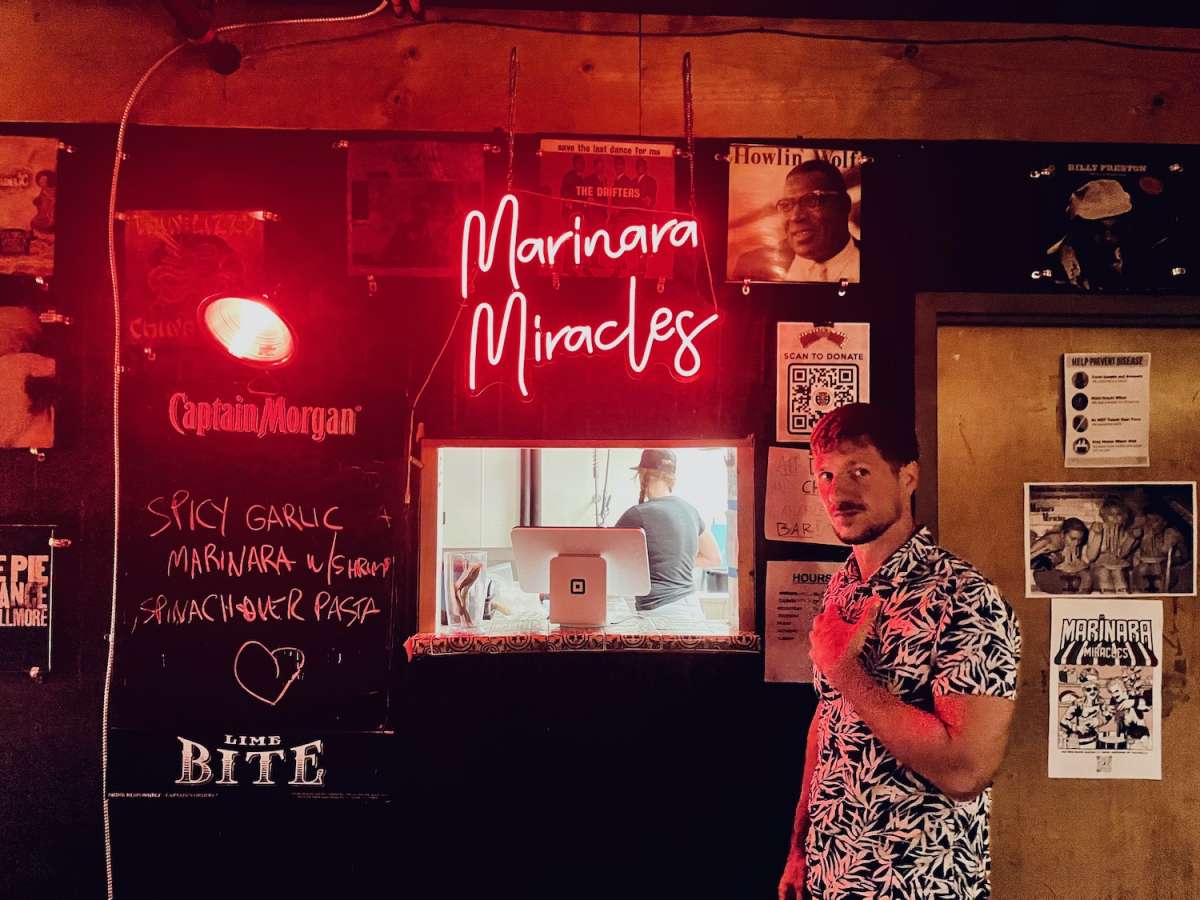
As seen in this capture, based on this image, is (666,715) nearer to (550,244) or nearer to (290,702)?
(290,702)

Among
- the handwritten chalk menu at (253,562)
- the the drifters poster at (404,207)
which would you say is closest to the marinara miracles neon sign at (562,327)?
the the drifters poster at (404,207)

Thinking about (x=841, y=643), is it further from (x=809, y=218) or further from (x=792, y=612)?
(x=809, y=218)

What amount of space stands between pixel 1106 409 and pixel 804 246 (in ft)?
5.15

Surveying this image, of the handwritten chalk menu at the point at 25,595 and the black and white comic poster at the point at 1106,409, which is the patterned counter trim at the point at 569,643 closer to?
the handwritten chalk menu at the point at 25,595

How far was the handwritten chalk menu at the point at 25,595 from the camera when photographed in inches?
116

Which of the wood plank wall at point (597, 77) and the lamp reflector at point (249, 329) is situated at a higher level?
the wood plank wall at point (597, 77)

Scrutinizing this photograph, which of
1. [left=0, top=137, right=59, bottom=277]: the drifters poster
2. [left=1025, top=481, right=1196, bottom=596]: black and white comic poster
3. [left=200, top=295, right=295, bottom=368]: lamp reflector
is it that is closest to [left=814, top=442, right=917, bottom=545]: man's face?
[left=1025, top=481, right=1196, bottom=596]: black and white comic poster

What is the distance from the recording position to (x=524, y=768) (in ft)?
9.65

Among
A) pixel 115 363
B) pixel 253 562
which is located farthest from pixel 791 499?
pixel 115 363

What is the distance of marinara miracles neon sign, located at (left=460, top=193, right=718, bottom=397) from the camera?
9.30ft

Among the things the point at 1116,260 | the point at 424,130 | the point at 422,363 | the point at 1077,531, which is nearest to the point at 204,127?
the point at 424,130

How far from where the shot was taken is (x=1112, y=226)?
3062 mm

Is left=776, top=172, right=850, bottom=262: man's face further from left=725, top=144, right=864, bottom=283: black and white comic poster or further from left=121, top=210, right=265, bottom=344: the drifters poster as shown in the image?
left=121, top=210, right=265, bottom=344: the drifters poster

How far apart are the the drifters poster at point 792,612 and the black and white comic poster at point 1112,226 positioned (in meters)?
1.71
